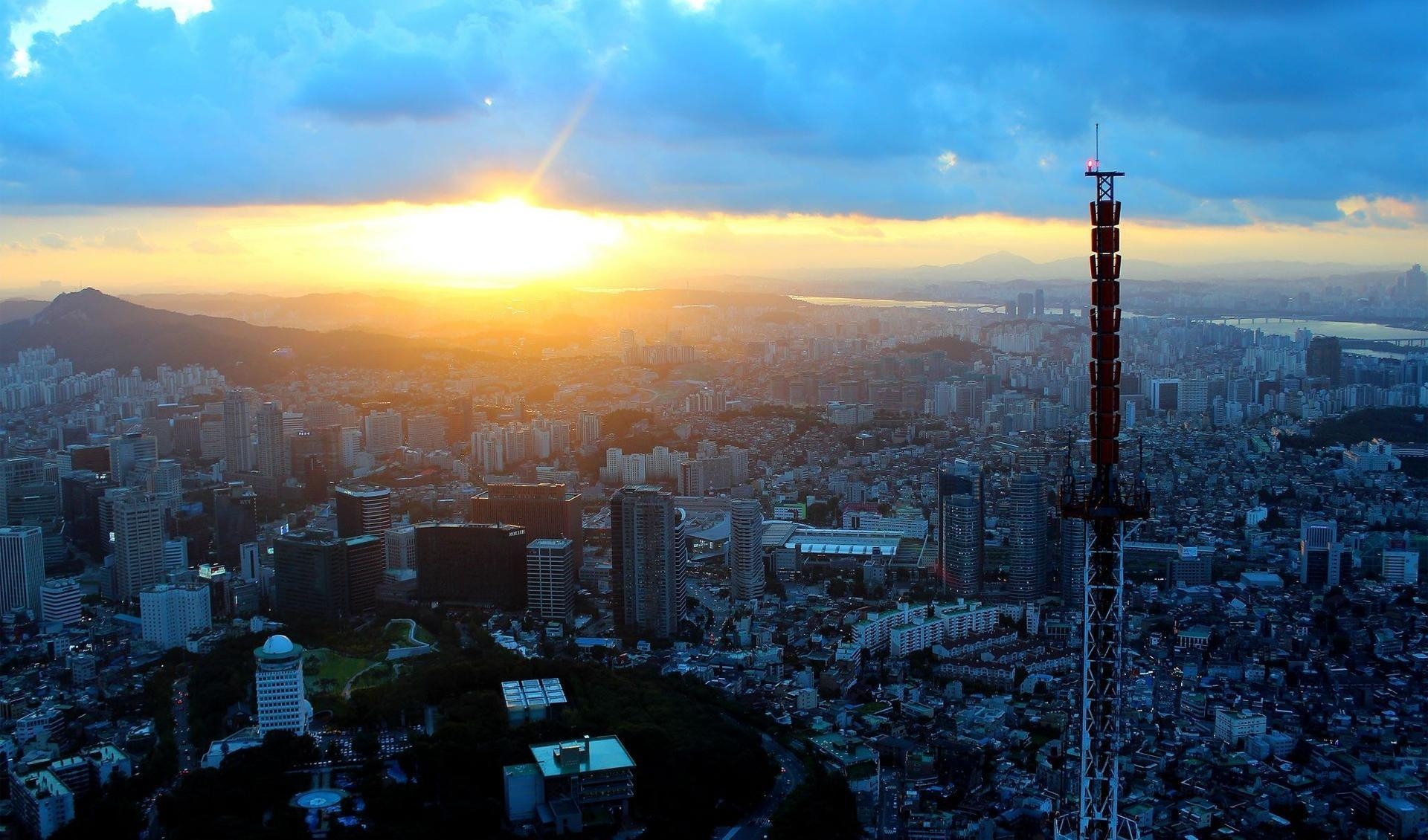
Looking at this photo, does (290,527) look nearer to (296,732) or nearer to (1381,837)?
(296,732)

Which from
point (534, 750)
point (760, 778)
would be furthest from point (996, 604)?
point (534, 750)

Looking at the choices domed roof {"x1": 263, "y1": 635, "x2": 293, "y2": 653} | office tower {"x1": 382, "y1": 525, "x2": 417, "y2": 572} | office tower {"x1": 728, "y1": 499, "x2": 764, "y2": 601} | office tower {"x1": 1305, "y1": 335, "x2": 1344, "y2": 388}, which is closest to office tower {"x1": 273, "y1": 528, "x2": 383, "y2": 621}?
office tower {"x1": 382, "y1": 525, "x2": 417, "y2": 572}

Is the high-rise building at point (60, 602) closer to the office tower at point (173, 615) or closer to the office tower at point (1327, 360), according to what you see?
the office tower at point (173, 615)

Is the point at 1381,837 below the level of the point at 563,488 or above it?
below

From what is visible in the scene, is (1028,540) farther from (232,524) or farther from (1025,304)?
(1025,304)

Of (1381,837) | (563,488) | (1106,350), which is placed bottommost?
(1381,837)

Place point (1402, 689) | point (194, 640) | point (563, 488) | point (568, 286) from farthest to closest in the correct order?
point (568, 286), point (563, 488), point (194, 640), point (1402, 689)

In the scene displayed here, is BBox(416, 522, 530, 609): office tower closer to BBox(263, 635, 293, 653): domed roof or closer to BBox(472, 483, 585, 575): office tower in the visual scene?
BBox(472, 483, 585, 575): office tower

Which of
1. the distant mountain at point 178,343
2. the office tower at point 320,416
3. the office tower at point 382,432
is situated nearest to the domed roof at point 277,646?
the office tower at point 382,432
